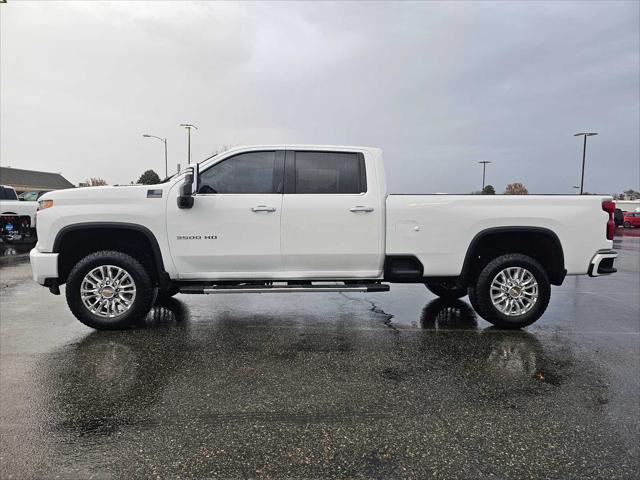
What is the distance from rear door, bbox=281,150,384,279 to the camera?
4922 millimetres

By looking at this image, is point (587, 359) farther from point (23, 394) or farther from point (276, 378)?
point (23, 394)

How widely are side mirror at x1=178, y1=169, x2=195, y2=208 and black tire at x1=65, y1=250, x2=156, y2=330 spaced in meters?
0.88

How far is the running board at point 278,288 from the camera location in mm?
4848

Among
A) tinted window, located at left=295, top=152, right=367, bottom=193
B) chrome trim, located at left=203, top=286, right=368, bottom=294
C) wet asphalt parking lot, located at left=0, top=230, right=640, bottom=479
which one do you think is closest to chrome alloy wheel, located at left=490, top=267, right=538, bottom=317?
wet asphalt parking lot, located at left=0, top=230, right=640, bottom=479

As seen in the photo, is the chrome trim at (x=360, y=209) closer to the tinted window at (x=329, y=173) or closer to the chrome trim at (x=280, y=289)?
the tinted window at (x=329, y=173)

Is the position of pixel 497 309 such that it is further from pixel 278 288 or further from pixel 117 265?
pixel 117 265

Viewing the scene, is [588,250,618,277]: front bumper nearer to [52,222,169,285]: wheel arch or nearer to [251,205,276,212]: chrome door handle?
[251,205,276,212]: chrome door handle

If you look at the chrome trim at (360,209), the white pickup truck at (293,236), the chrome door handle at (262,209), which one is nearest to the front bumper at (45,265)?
the white pickup truck at (293,236)

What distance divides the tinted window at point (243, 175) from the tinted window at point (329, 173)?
31 centimetres

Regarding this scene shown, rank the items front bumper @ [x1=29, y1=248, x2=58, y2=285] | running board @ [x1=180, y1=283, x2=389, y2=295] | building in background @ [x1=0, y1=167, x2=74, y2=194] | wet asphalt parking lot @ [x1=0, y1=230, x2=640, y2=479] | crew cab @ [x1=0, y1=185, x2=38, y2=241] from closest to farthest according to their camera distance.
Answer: wet asphalt parking lot @ [x1=0, y1=230, x2=640, y2=479]
front bumper @ [x1=29, y1=248, x2=58, y2=285]
running board @ [x1=180, y1=283, x2=389, y2=295]
crew cab @ [x1=0, y1=185, x2=38, y2=241]
building in background @ [x1=0, y1=167, x2=74, y2=194]

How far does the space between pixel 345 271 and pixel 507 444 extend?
272 cm

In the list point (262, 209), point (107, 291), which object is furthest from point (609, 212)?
point (107, 291)

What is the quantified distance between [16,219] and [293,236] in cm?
1303

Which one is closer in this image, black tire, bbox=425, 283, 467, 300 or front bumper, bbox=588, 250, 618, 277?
front bumper, bbox=588, 250, 618, 277
